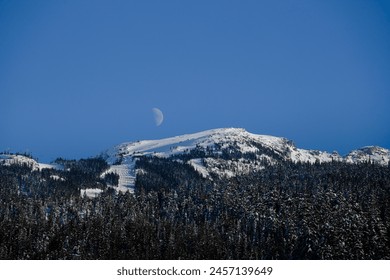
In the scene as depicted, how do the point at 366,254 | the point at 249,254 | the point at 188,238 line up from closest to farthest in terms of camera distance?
the point at 366,254, the point at 249,254, the point at 188,238

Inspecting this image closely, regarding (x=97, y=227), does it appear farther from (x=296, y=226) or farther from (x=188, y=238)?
(x=296, y=226)

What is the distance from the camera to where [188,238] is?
169 meters

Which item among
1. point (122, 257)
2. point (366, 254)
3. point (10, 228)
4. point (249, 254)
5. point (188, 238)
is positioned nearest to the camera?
point (366, 254)

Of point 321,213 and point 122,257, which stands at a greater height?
point 321,213

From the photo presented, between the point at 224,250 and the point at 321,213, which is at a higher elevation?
the point at 321,213

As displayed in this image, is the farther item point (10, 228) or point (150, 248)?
point (10, 228)

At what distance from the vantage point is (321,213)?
163000 millimetres

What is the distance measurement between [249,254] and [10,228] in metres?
103
